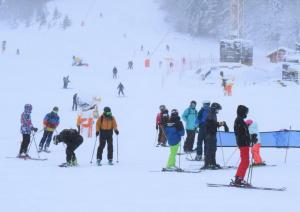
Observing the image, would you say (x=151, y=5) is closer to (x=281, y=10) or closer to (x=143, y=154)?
(x=281, y=10)

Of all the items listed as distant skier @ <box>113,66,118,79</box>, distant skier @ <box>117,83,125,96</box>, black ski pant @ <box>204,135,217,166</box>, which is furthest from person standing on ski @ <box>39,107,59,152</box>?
distant skier @ <box>113,66,118,79</box>

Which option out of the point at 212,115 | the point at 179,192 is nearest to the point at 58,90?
the point at 212,115

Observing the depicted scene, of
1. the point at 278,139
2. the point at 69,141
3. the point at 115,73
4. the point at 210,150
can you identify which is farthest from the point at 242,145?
the point at 115,73

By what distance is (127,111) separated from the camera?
28375mm

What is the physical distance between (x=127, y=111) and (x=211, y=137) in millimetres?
16623

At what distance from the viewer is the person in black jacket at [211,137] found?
11.9m

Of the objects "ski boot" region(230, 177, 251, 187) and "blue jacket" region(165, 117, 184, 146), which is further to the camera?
"blue jacket" region(165, 117, 184, 146)

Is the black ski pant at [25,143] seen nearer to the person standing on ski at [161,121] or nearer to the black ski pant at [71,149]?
the black ski pant at [71,149]

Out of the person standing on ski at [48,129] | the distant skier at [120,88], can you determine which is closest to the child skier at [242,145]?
the person standing on ski at [48,129]

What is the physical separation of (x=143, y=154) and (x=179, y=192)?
6813 mm

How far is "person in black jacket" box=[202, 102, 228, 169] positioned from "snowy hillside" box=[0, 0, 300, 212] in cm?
67

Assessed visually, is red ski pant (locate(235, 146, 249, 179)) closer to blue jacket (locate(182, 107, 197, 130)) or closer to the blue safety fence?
the blue safety fence

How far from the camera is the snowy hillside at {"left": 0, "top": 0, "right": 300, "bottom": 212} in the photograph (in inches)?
320

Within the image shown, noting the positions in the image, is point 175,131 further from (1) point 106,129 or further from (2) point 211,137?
(1) point 106,129
